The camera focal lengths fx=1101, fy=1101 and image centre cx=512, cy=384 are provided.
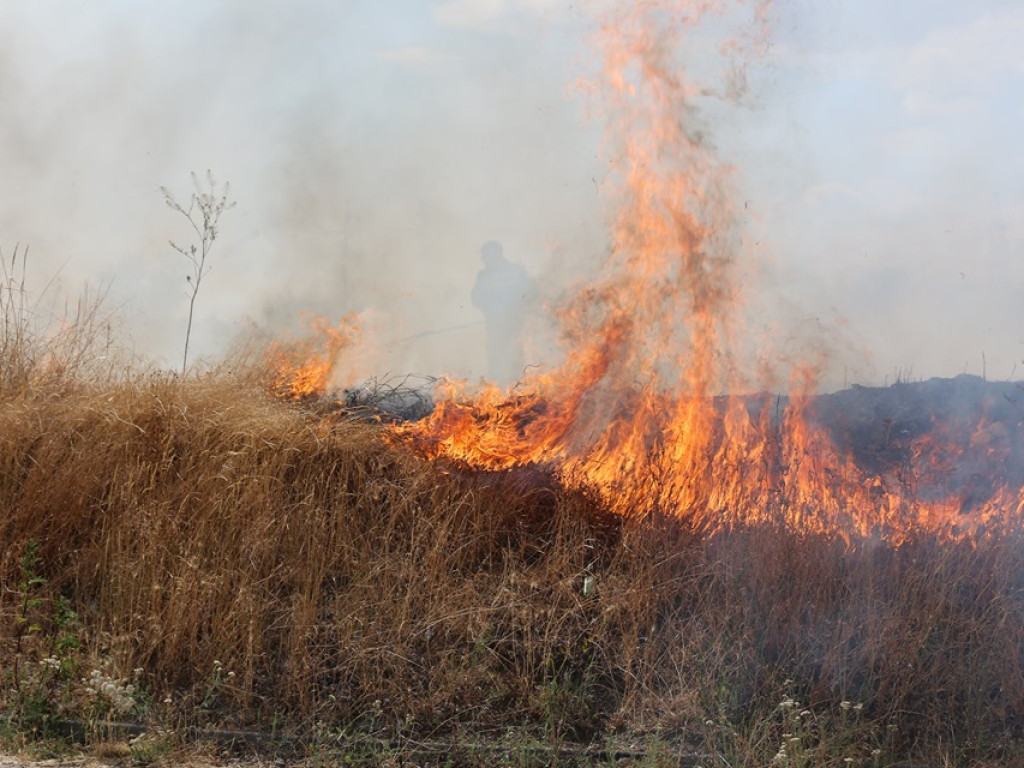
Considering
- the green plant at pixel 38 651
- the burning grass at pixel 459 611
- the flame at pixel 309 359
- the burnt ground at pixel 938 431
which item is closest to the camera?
the green plant at pixel 38 651

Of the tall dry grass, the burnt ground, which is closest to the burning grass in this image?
the tall dry grass

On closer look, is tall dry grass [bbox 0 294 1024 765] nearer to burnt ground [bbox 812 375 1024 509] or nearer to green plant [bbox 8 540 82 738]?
green plant [bbox 8 540 82 738]

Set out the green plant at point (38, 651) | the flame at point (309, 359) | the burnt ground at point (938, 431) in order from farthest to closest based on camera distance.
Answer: the flame at point (309, 359), the burnt ground at point (938, 431), the green plant at point (38, 651)

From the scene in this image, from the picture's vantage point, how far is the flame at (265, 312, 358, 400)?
823cm

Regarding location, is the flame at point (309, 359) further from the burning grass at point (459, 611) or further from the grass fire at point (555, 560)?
the burning grass at point (459, 611)

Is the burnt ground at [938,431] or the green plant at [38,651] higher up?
the burnt ground at [938,431]

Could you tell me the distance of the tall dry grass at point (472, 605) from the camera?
5090 millimetres

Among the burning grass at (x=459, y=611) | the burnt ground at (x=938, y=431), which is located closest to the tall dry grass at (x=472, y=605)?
the burning grass at (x=459, y=611)

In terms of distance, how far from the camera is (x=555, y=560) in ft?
19.3

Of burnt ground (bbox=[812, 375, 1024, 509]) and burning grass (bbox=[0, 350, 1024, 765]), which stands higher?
burnt ground (bbox=[812, 375, 1024, 509])

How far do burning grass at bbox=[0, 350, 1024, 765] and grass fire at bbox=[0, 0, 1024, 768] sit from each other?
0.06 ft

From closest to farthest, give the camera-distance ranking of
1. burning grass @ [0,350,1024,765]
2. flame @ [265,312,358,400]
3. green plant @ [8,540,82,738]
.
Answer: green plant @ [8,540,82,738] → burning grass @ [0,350,1024,765] → flame @ [265,312,358,400]

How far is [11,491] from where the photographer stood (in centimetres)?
645

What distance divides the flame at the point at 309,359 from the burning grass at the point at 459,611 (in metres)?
1.59
